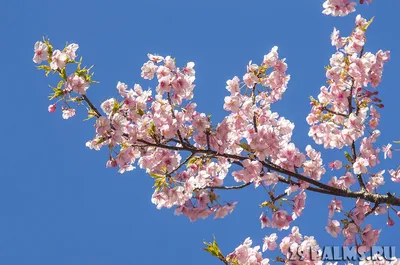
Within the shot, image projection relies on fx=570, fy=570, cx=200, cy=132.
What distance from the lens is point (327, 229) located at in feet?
22.8

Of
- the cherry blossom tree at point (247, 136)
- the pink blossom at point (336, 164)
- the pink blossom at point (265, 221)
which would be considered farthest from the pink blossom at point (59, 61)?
the pink blossom at point (336, 164)

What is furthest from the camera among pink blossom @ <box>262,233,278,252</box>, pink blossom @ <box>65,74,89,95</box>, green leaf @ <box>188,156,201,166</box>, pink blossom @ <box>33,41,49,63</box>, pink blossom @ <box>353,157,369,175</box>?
pink blossom @ <box>262,233,278,252</box>

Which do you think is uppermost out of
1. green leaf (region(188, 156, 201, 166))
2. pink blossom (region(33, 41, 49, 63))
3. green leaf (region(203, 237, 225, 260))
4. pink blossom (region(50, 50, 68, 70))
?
pink blossom (region(33, 41, 49, 63))

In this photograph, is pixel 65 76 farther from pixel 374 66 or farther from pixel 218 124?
pixel 374 66

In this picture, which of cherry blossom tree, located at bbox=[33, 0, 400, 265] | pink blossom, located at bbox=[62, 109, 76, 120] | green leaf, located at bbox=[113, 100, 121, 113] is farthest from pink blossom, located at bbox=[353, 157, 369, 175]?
pink blossom, located at bbox=[62, 109, 76, 120]

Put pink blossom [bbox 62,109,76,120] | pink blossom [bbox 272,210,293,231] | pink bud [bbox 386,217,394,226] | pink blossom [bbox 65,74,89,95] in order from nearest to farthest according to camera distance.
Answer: pink blossom [bbox 65,74,89,95], pink blossom [bbox 272,210,293,231], pink blossom [bbox 62,109,76,120], pink bud [bbox 386,217,394,226]

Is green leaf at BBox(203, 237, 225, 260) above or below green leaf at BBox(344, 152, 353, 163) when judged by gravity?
below

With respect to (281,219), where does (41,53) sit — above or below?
above

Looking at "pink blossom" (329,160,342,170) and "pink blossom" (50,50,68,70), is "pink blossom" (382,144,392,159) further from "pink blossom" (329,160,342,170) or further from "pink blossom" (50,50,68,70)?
"pink blossom" (50,50,68,70)

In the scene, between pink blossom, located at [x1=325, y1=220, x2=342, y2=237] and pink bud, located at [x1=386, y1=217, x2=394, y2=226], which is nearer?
pink blossom, located at [x1=325, y1=220, x2=342, y2=237]

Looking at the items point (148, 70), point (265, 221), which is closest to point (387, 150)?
point (265, 221)

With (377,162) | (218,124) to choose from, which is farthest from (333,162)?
(218,124)

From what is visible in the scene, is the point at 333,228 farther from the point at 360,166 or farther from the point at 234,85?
the point at 234,85

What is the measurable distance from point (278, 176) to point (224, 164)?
75 centimetres
